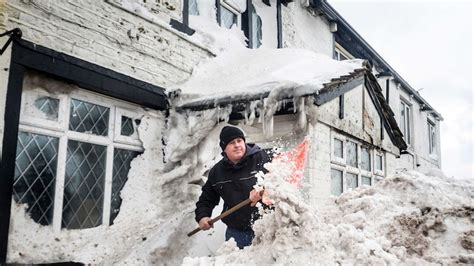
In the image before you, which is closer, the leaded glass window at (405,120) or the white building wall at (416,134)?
the white building wall at (416,134)

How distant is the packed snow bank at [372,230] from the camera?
2809 millimetres

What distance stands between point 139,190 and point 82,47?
2123 millimetres

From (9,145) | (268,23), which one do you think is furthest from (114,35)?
(268,23)

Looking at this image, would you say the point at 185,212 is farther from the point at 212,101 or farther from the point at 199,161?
the point at 212,101

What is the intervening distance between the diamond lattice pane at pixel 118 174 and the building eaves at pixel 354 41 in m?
7.40

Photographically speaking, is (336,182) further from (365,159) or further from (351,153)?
(365,159)

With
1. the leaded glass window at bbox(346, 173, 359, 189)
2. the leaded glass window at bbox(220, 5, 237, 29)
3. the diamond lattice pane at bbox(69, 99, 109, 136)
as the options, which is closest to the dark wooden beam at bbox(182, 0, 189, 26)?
the leaded glass window at bbox(220, 5, 237, 29)

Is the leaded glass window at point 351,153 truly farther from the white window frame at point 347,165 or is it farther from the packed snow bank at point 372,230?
the packed snow bank at point 372,230

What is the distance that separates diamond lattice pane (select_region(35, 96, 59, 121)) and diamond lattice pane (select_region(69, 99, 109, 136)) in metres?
0.21

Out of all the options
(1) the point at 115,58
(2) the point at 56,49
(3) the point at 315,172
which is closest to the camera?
(2) the point at 56,49

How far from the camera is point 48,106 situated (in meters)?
4.79

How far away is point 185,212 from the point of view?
585 cm

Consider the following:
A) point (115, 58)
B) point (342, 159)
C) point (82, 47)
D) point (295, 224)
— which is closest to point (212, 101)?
point (115, 58)

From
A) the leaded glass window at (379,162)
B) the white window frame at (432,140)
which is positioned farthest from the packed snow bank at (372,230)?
the white window frame at (432,140)
